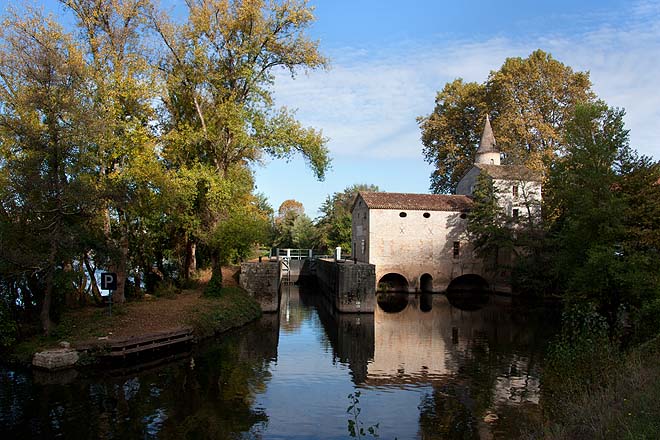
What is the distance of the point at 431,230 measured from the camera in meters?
37.4

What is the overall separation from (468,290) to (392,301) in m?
9.60

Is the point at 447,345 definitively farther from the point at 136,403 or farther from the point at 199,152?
the point at 199,152

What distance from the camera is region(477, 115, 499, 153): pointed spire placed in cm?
4025

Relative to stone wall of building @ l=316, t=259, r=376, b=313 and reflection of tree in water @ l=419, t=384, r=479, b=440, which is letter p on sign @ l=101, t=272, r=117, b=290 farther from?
stone wall of building @ l=316, t=259, r=376, b=313

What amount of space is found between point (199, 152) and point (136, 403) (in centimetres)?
1531

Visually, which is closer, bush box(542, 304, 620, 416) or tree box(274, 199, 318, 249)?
bush box(542, 304, 620, 416)

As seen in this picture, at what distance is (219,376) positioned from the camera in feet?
46.5

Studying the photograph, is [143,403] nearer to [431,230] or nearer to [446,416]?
[446,416]

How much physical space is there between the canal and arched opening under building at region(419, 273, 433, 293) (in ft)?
52.8

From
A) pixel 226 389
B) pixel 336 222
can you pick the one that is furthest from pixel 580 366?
pixel 336 222

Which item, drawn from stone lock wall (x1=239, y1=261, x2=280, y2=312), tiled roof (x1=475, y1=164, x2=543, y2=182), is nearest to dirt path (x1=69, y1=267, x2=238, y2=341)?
stone lock wall (x1=239, y1=261, x2=280, y2=312)

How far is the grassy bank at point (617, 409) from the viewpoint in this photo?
6441 mm

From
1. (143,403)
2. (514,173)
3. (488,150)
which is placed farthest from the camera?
(488,150)

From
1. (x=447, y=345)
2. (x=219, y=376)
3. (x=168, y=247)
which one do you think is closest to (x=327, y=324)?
(x=447, y=345)
